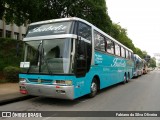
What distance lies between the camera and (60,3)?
2255 cm

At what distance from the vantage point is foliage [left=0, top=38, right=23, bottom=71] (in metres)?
19.4

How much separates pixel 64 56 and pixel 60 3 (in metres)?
15.6

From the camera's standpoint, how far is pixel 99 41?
11.2 metres

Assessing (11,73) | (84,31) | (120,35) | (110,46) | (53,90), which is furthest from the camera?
(120,35)

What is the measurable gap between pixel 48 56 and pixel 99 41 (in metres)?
3.64

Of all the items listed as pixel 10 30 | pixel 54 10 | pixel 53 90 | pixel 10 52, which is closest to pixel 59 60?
pixel 53 90

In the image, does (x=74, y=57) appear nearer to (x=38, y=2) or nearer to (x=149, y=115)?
(x=149, y=115)

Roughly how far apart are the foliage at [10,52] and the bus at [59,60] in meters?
10.5

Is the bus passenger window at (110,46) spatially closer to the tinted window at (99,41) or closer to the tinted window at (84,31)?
the tinted window at (99,41)

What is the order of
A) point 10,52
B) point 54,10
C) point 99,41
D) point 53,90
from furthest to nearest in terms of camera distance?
point 54,10
point 10,52
point 99,41
point 53,90

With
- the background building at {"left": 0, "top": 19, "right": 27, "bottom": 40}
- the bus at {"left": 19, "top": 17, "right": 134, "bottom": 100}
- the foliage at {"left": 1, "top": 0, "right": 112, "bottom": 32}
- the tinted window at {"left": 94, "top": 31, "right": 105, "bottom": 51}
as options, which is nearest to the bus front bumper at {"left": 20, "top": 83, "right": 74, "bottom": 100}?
the bus at {"left": 19, "top": 17, "right": 134, "bottom": 100}

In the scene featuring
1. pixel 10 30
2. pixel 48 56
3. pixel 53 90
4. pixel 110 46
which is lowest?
pixel 53 90

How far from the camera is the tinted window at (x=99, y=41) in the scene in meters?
10.7

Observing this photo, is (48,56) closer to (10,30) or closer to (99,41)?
(99,41)
